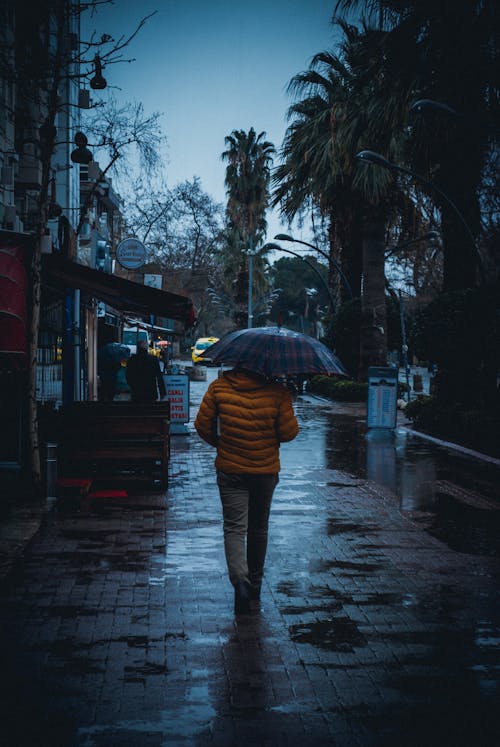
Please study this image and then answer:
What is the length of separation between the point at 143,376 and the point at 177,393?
5140 mm

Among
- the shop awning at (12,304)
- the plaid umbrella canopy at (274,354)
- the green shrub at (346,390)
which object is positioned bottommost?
the green shrub at (346,390)

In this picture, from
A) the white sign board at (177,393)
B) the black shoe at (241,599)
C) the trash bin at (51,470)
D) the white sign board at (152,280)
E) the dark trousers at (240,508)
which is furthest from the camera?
the white sign board at (152,280)

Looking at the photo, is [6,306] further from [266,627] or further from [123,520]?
[266,627]

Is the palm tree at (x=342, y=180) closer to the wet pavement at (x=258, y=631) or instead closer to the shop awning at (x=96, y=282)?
the shop awning at (x=96, y=282)

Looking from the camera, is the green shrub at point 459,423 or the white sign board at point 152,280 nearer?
the green shrub at point 459,423

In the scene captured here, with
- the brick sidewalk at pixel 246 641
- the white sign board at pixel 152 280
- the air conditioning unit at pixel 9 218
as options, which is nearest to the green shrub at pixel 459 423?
the brick sidewalk at pixel 246 641

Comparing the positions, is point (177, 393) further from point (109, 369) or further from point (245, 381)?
point (245, 381)

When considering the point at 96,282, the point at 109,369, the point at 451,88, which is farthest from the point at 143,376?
the point at 451,88

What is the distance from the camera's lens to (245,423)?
6402mm

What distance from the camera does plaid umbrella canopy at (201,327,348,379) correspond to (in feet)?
20.8

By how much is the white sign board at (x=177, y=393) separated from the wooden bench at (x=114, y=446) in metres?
7.87

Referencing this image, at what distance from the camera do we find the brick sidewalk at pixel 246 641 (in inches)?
171

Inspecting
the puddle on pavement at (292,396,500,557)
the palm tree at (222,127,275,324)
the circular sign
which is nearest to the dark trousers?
the puddle on pavement at (292,396,500,557)

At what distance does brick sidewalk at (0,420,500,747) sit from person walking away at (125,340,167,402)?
5.19 metres
